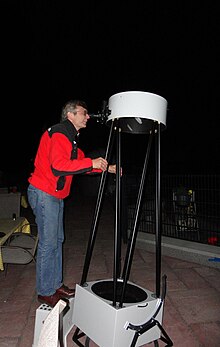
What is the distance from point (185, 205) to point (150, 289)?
1.69 meters

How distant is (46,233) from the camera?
218cm

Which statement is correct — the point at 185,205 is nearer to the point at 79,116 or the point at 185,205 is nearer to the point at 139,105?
the point at 79,116

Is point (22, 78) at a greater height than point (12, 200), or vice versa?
point (22, 78)

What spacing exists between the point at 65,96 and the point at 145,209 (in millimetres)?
11411

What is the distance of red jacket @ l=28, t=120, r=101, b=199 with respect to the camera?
187 cm

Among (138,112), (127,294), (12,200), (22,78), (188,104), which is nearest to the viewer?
(138,112)

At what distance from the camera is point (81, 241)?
193 inches

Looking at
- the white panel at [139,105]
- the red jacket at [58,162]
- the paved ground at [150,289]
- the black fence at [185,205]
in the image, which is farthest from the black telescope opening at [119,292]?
the black fence at [185,205]

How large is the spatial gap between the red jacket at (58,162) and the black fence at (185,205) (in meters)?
1.87

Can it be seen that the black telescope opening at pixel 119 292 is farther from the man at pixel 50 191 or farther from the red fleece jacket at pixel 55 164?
the red fleece jacket at pixel 55 164

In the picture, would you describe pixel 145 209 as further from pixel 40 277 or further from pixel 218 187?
pixel 40 277

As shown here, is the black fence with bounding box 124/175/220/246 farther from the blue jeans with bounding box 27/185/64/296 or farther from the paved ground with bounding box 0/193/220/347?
the blue jeans with bounding box 27/185/64/296

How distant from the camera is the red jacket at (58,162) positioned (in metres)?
1.87

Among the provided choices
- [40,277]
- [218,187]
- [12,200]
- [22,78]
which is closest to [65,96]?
[22,78]
